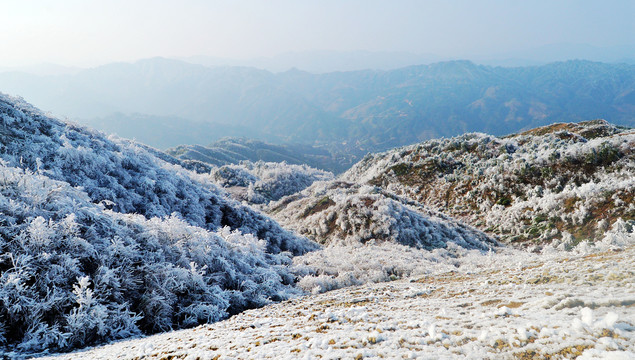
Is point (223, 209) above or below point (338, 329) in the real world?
below

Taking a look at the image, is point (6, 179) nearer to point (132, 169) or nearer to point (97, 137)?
point (132, 169)

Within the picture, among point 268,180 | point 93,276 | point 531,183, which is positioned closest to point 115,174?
point 93,276

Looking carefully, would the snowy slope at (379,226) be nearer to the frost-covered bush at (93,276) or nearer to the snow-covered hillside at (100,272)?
the snow-covered hillside at (100,272)

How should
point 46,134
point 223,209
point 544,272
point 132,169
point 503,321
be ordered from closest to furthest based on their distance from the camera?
1. point 503,321
2. point 544,272
3. point 46,134
4. point 132,169
5. point 223,209

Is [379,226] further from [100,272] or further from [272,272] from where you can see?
[100,272]

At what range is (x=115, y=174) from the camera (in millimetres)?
27719

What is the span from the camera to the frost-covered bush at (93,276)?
31.5 feet

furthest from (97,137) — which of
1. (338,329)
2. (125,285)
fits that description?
(338,329)

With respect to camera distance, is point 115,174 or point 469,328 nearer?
point 469,328

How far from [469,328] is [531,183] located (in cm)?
4482

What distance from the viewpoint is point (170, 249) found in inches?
585

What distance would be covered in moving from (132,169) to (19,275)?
22.2 m

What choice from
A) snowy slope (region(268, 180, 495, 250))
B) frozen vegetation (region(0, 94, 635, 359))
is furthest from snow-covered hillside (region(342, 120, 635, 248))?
snowy slope (region(268, 180, 495, 250))

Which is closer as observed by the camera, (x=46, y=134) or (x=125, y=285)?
(x=125, y=285)
